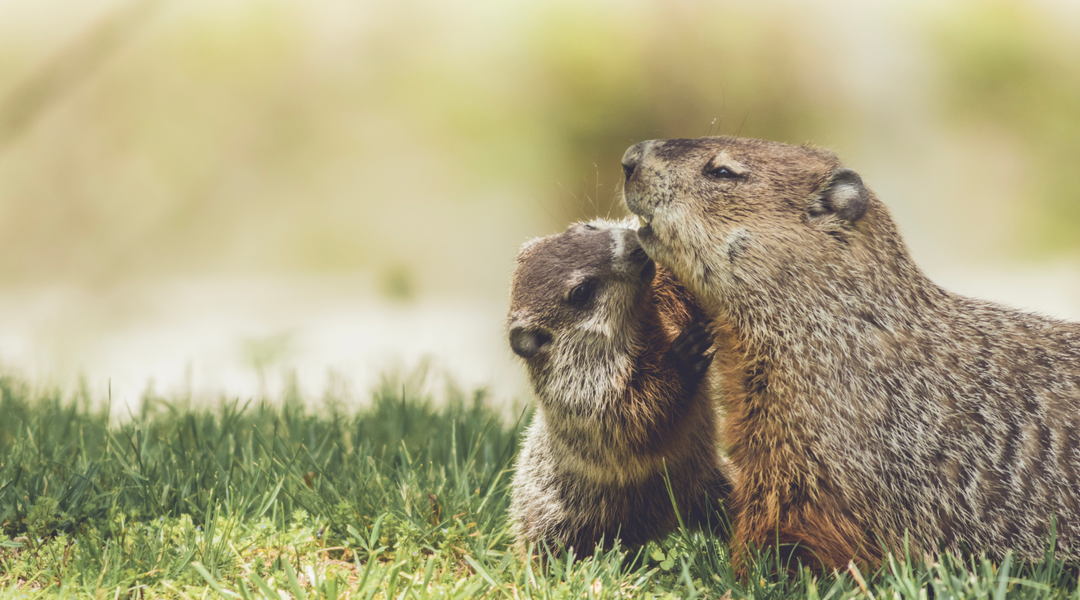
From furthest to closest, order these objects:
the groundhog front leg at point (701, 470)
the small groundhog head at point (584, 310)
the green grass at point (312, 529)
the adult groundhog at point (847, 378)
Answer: the small groundhog head at point (584, 310) → the groundhog front leg at point (701, 470) → the adult groundhog at point (847, 378) → the green grass at point (312, 529)

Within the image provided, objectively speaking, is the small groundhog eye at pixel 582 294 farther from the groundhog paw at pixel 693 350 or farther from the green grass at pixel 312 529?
the green grass at pixel 312 529

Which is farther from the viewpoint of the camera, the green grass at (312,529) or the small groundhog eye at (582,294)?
Answer: the small groundhog eye at (582,294)

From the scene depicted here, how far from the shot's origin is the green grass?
9.82ft

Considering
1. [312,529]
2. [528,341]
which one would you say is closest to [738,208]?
[528,341]

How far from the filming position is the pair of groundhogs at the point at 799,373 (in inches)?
127

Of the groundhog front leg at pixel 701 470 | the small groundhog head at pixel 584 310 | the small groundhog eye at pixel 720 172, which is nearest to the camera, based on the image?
the small groundhog eye at pixel 720 172

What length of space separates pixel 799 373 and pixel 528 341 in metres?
1.12

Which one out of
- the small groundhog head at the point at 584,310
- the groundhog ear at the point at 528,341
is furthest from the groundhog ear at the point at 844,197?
the groundhog ear at the point at 528,341

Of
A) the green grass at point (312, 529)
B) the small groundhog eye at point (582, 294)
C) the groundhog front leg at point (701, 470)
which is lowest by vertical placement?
the green grass at point (312, 529)

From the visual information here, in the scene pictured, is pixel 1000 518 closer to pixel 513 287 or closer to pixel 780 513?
pixel 780 513

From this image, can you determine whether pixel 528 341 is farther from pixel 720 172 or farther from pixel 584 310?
pixel 720 172

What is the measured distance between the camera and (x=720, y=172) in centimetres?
350

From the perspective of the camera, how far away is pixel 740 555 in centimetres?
331

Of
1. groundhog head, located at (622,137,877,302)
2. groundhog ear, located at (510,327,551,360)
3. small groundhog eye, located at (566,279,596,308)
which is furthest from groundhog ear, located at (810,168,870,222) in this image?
groundhog ear, located at (510,327,551,360)
